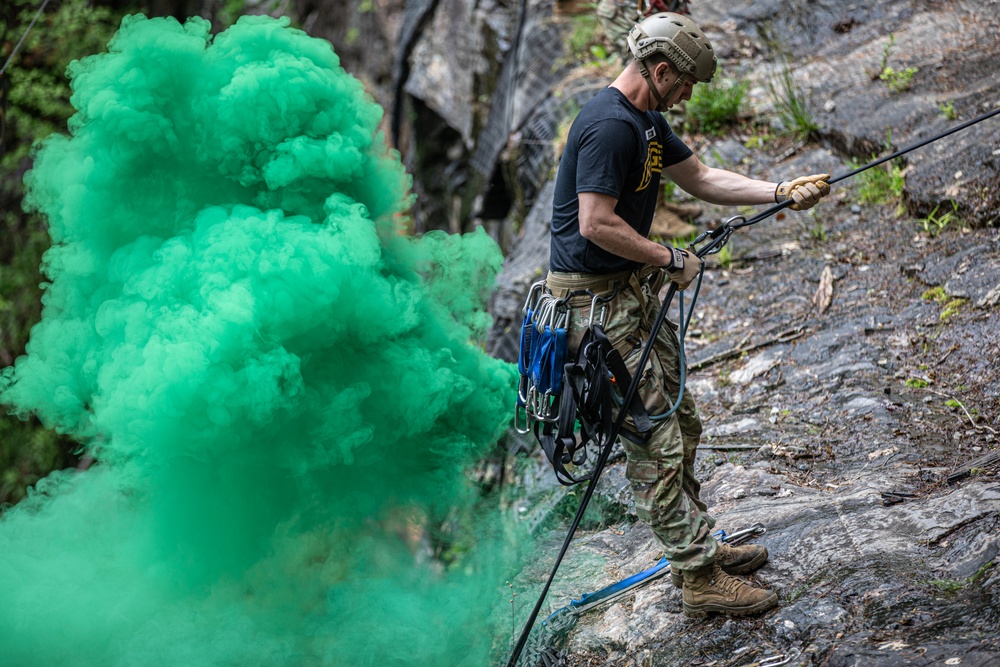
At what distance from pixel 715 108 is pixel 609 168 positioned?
4.80 metres

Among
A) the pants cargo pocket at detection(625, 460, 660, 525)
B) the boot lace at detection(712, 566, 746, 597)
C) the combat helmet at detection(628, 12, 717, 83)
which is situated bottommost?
the boot lace at detection(712, 566, 746, 597)

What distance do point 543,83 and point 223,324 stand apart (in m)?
5.96

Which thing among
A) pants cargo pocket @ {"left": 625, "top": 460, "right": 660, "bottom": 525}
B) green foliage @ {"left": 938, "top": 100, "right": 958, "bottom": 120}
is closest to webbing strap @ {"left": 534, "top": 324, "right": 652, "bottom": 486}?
pants cargo pocket @ {"left": 625, "top": 460, "right": 660, "bottom": 525}

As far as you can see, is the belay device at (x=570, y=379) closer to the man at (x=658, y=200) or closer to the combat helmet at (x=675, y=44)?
the combat helmet at (x=675, y=44)

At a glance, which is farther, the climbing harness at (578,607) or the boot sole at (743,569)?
the climbing harness at (578,607)

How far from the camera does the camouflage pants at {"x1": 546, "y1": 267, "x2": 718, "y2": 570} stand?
3219 millimetres

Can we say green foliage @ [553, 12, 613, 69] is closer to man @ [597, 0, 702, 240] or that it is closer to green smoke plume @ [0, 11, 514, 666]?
man @ [597, 0, 702, 240]

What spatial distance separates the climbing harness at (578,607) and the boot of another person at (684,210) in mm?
3311

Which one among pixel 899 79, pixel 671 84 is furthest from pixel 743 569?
pixel 899 79

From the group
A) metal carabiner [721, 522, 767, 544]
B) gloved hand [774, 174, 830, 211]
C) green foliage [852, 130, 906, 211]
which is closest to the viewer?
gloved hand [774, 174, 830, 211]

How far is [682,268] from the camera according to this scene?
3.24 meters

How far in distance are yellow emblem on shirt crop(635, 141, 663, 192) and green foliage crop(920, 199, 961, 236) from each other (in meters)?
3.21

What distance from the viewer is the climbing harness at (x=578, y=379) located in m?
3.21

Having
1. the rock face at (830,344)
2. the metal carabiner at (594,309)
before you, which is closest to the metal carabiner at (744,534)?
the rock face at (830,344)
